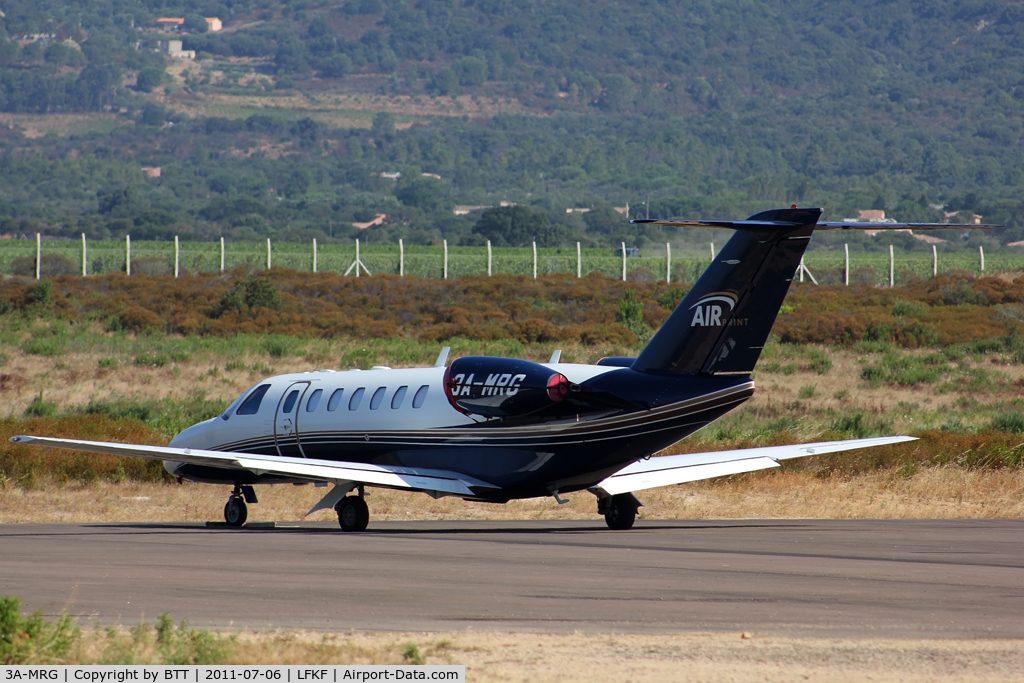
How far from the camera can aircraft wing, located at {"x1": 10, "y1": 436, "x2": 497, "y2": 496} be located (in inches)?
729

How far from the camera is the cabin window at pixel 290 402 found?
22356 millimetres

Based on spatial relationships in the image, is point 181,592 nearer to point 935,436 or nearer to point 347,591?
point 347,591

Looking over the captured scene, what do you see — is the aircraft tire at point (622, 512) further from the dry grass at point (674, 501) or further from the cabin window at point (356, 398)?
the cabin window at point (356, 398)

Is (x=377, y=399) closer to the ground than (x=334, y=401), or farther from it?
farther from it

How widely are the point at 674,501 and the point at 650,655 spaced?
14275 millimetres

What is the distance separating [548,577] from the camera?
47.5ft

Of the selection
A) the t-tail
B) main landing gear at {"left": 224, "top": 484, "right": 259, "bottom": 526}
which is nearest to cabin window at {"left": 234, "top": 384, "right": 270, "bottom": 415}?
main landing gear at {"left": 224, "top": 484, "right": 259, "bottom": 526}

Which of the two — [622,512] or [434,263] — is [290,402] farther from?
[434,263]

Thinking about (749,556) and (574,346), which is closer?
(749,556)

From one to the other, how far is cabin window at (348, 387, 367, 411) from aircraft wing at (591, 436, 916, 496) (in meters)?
4.00

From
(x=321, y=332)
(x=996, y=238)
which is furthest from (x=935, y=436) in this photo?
(x=996, y=238)

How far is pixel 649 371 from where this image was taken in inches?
736

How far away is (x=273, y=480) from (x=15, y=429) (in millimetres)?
9623

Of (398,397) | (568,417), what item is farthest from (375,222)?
(568,417)
